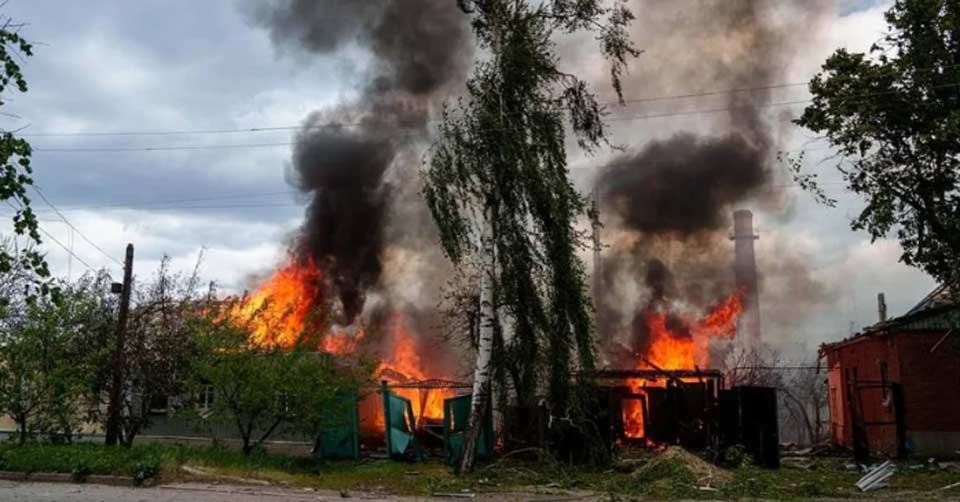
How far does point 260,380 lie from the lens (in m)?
16.8

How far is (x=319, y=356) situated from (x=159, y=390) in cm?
590

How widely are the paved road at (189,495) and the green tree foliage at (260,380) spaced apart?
2445mm

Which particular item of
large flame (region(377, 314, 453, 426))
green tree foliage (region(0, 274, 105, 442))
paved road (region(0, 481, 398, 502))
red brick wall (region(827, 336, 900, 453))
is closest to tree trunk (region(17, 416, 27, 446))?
green tree foliage (region(0, 274, 105, 442))

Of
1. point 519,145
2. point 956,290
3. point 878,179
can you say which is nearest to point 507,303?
point 519,145

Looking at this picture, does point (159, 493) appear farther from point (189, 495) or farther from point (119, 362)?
point (119, 362)

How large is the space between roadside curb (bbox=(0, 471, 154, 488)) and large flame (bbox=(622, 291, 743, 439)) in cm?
1748

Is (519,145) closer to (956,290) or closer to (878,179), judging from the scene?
(878,179)

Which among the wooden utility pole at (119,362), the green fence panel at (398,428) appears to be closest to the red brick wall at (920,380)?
the green fence panel at (398,428)

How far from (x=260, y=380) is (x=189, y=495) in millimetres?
3734

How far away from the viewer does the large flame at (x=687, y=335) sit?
29.7 meters

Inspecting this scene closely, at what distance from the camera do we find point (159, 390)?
20.7 meters

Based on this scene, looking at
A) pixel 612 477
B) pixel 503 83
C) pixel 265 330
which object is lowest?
pixel 612 477

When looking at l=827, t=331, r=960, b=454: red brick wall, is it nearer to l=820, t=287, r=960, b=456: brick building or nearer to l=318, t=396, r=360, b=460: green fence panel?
l=820, t=287, r=960, b=456: brick building

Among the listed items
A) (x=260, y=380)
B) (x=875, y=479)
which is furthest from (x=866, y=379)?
(x=260, y=380)
